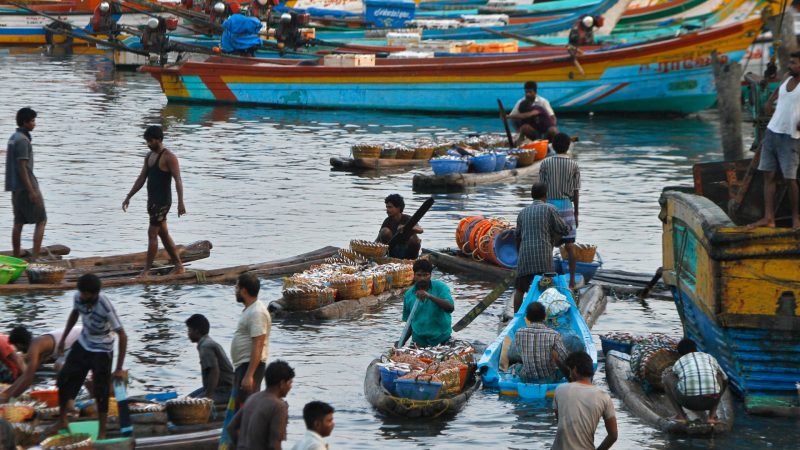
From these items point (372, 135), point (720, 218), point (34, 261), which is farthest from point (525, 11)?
point (720, 218)

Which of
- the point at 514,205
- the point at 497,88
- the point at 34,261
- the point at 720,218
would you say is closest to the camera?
the point at 720,218

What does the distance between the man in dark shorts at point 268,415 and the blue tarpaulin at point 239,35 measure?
29202 mm

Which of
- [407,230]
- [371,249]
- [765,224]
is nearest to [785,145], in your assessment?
[765,224]

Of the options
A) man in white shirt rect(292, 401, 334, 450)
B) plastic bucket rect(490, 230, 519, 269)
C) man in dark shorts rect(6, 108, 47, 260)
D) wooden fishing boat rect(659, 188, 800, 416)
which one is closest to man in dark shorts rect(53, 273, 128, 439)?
man in white shirt rect(292, 401, 334, 450)

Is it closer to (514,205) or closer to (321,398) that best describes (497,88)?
(514,205)

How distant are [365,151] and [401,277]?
10.2 meters

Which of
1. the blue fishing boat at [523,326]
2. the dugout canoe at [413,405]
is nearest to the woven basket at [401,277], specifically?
the blue fishing boat at [523,326]

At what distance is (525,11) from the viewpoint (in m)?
50.6

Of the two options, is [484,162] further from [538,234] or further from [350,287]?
[538,234]

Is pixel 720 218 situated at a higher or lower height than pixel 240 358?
higher

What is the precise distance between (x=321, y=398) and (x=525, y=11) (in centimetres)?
4071

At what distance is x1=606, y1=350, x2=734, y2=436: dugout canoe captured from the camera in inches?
398

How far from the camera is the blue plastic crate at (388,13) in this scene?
1753 inches

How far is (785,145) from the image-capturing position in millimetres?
10930
